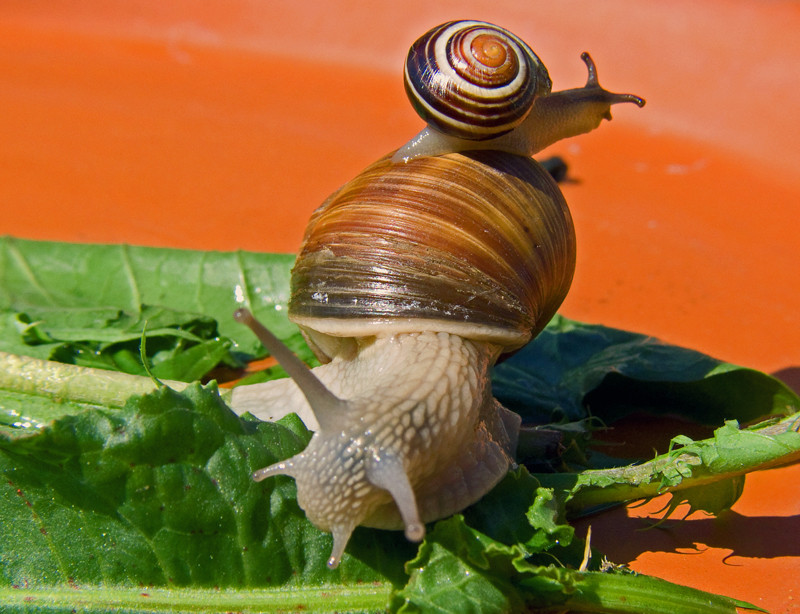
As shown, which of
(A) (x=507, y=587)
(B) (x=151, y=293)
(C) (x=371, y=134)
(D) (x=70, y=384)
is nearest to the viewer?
(A) (x=507, y=587)

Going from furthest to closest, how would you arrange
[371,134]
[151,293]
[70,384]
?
[371,134], [151,293], [70,384]

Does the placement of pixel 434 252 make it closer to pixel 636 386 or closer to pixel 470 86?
pixel 470 86

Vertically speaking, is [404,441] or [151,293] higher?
[151,293]

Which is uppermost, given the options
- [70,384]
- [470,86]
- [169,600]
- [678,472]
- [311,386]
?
[470,86]

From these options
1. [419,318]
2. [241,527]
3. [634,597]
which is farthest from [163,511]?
[634,597]

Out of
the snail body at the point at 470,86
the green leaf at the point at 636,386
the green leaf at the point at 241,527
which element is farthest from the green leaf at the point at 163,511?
the green leaf at the point at 636,386

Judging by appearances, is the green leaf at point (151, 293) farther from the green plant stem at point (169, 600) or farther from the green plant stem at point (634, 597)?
the green plant stem at point (634, 597)

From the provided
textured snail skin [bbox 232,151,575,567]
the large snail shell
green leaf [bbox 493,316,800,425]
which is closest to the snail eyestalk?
textured snail skin [bbox 232,151,575,567]

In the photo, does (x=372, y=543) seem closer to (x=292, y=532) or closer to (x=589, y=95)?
(x=292, y=532)
